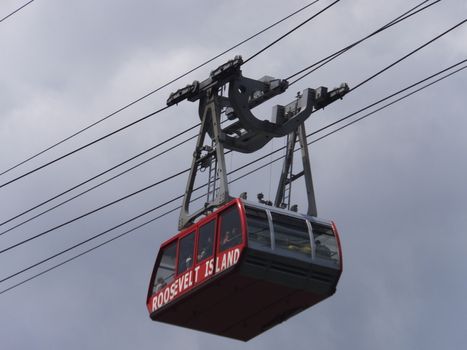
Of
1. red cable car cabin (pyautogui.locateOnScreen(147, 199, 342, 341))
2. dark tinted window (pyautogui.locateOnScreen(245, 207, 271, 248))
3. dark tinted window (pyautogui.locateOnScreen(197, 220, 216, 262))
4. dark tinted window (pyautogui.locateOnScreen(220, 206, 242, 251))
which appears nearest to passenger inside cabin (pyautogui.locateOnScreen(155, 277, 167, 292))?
red cable car cabin (pyautogui.locateOnScreen(147, 199, 342, 341))

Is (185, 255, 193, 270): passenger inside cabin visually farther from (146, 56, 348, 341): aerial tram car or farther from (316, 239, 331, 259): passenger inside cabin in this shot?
(316, 239, 331, 259): passenger inside cabin

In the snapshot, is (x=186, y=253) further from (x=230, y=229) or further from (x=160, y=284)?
(x=230, y=229)

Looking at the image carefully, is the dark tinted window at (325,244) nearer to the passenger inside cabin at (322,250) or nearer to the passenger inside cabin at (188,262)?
the passenger inside cabin at (322,250)

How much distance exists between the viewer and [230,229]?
40.1m

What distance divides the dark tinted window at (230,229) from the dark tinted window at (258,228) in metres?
0.24

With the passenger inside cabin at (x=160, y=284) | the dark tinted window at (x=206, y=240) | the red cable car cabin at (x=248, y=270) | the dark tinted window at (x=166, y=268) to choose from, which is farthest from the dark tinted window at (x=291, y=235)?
the passenger inside cabin at (x=160, y=284)

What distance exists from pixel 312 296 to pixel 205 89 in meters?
6.37

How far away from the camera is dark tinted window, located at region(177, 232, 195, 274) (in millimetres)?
41375

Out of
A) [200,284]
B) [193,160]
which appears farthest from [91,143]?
[200,284]

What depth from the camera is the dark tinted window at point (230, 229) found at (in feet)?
131

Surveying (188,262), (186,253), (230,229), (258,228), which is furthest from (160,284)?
(258,228)

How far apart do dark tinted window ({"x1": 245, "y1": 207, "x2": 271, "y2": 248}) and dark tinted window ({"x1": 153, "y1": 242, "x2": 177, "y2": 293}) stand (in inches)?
115

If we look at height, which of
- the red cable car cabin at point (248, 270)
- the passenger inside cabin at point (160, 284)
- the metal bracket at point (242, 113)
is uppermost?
the metal bracket at point (242, 113)

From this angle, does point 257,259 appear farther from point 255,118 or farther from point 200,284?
point 255,118
